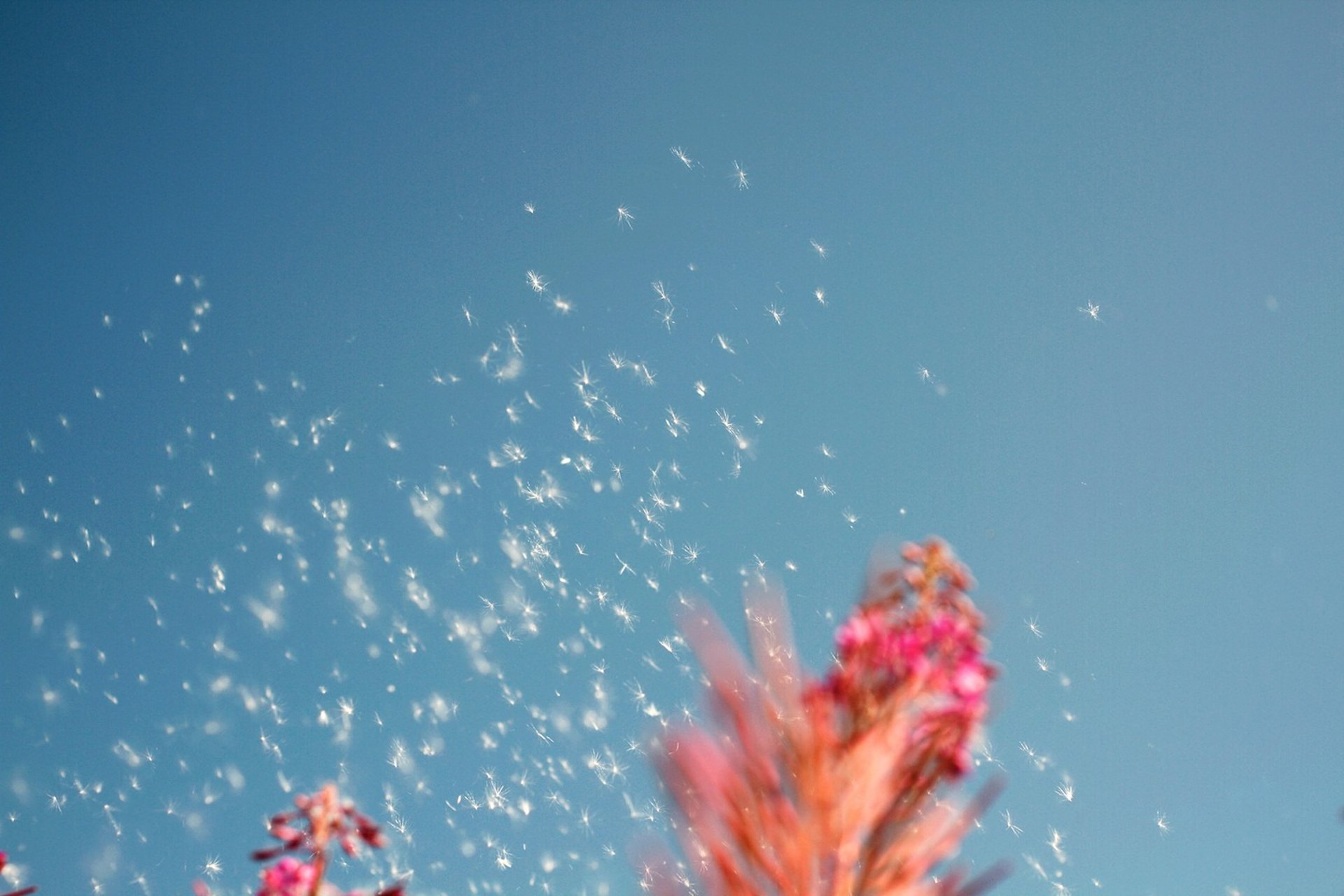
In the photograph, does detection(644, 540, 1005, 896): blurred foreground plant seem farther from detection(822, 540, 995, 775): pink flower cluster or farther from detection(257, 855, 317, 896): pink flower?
detection(257, 855, 317, 896): pink flower

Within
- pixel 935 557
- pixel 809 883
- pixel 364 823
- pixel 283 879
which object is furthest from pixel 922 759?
pixel 283 879

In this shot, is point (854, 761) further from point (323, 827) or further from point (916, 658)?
point (323, 827)

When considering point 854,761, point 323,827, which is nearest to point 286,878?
point 323,827

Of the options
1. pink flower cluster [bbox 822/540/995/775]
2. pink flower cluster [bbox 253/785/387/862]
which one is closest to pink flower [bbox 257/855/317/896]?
pink flower cluster [bbox 253/785/387/862]

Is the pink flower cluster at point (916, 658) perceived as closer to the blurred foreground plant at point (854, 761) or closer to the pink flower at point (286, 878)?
the blurred foreground plant at point (854, 761)

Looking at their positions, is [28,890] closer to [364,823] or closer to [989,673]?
[364,823]

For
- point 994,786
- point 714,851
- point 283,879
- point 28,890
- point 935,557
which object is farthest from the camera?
point 283,879

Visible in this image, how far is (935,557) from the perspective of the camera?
1910 mm

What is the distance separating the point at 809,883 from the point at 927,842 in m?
0.28

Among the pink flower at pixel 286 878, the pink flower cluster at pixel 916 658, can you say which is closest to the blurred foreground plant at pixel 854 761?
the pink flower cluster at pixel 916 658

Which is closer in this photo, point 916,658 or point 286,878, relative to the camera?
point 916,658

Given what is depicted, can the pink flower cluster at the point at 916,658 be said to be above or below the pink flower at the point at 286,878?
below

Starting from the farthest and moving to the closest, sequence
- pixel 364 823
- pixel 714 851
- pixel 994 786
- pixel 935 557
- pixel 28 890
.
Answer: pixel 364 823
pixel 28 890
pixel 935 557
pixel 714 851
pixel 994 786

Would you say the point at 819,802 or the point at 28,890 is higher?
the point at 28,890
